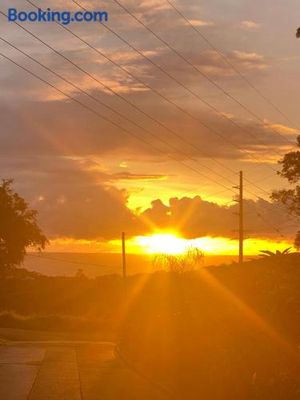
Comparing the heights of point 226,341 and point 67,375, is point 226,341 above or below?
above

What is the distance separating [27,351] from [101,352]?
319 cm

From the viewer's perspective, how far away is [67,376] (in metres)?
24.8

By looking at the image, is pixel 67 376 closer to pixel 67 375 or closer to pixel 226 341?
pixel 67 375

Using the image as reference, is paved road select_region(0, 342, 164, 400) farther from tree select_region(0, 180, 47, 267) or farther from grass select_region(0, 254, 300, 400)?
tree select_region(0, 180, 47, 267)

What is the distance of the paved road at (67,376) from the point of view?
807 inches

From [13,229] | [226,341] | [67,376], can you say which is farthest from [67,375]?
[13,229]

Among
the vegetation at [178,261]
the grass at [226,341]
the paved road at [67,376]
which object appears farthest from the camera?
the vegetation at [178,261]

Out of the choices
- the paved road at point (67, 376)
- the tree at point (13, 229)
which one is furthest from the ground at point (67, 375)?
the tree at point (13, 229)

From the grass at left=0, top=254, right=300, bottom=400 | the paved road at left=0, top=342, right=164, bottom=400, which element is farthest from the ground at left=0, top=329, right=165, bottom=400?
the grass at left=0, top=254, right=300, bottom=400

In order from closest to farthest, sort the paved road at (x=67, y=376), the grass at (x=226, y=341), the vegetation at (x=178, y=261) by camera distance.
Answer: the grass at (x=226, y=341)
the paved road at (x=67, y=376)
the vegetation at (x=178, y=261)

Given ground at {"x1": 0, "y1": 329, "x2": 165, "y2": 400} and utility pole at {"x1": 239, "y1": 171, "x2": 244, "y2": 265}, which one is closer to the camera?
ground at {"x1": 0, "y1": 329, "x2": 165, "y2": 400}

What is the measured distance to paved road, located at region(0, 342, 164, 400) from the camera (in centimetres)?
2050

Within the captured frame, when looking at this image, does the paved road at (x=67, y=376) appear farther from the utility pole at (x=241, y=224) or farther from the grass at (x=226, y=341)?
the utility pole at (x=241, y=224)

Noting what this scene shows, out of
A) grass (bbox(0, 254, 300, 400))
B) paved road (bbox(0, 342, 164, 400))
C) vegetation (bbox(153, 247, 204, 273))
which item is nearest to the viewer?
grass (bbox(0, 254, 300, 400))
